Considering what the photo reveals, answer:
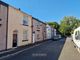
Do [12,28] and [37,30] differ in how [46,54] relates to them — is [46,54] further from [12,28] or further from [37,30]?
[37,30]

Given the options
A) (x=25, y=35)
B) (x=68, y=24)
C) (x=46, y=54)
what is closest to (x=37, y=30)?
(x=25, y=35)

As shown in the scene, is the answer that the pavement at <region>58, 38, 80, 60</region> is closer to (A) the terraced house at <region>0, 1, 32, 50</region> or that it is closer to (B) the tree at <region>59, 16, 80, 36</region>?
(A) the terraced house at <region>0, 1, 32, 50</region>

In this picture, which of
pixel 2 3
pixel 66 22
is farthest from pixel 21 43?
pixel 66 22

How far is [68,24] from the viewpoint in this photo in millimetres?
121250

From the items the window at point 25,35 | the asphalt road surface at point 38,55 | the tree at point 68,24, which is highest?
the tree at point 68,24

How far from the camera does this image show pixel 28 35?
3594cm

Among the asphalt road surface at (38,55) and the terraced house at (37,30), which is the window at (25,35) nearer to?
the terraced house at (37,30)

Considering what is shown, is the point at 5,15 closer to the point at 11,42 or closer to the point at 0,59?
the point at 11,42

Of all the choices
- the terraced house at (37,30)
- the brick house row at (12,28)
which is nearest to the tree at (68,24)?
the terraced house at (37,30)

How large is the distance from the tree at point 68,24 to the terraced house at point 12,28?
267 feet

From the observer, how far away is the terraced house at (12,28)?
2330cm

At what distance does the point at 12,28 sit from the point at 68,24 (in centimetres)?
9708

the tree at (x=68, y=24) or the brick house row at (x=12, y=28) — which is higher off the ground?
the tree at (x=68, y=24)

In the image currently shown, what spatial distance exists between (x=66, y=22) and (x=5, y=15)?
329 feet
